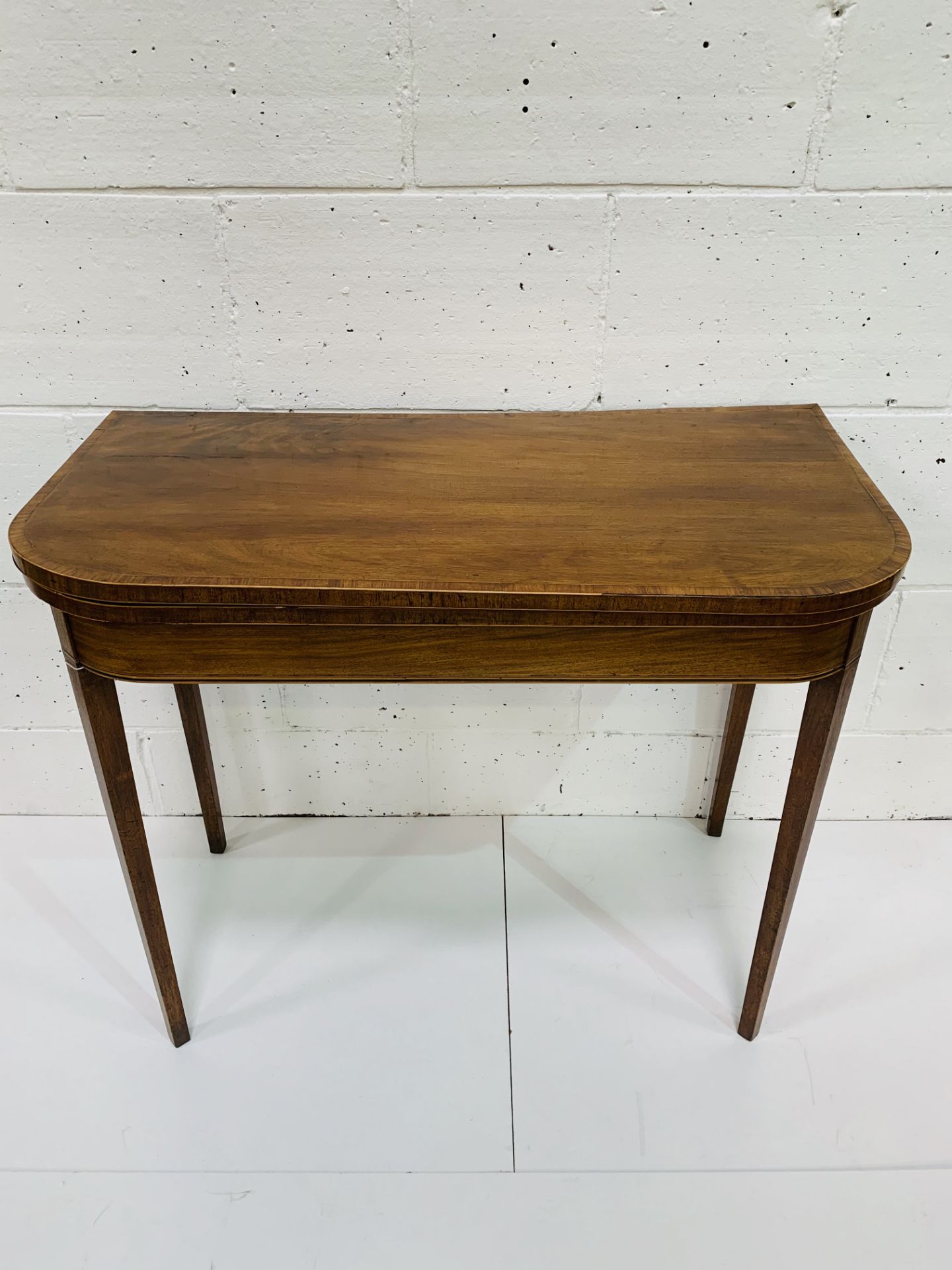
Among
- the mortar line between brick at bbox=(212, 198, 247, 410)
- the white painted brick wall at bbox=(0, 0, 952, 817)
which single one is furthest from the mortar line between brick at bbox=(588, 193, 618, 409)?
the mortar line between brick at bbox=(212, 198, 247, 410)

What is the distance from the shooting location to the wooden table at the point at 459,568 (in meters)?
0.91

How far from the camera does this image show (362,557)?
0.95 meters

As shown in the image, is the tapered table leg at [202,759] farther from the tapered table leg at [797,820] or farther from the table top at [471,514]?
the tapered table leg at [797,820]

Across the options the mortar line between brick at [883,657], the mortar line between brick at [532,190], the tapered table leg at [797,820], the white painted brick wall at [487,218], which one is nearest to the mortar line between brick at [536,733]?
the mortar line between brick at [883,657]

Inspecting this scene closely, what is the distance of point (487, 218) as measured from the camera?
1.22 metres

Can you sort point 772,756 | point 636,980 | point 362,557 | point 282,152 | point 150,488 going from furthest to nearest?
Answer: point 772,756 < point 636,980 < point 282,152 < point 150,488 < point 362,557

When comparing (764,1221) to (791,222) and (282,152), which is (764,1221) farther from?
(282,152)

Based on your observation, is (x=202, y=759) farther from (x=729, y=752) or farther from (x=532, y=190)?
(x=532, y=190)

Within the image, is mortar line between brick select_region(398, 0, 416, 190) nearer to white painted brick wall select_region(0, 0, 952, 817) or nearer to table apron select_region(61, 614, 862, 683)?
white painted brick wall select_region(0, 0, 952, 817)

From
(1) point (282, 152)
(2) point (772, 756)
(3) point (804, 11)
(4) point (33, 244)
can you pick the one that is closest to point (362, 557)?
(1) point (282, 152)

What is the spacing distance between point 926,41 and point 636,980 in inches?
49.0

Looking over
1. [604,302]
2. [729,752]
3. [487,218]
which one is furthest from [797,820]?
[487,218]

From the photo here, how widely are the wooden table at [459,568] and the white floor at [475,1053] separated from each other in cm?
23

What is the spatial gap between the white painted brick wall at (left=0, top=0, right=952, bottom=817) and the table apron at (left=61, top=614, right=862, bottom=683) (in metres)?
0.50
